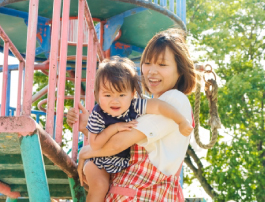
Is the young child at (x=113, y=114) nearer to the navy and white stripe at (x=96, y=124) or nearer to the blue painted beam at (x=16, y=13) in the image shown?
the navy and white stripe at (x=96, y=124)

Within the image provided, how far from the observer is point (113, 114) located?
1662 millimetres

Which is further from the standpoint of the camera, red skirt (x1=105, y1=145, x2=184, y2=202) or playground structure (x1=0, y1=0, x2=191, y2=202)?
red skirt (x1=105, y1=145, x2=184, y2=202)

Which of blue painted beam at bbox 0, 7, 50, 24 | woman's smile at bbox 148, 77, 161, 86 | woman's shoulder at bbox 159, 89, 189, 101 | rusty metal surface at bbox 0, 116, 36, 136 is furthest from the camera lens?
blue painted beam at bbox 0, 7, 50, 24

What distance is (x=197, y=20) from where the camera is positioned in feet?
40.3

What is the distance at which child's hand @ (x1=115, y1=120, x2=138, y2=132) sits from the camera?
1.63 metres

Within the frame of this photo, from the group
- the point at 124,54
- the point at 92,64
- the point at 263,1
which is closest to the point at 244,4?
the point at 263,1

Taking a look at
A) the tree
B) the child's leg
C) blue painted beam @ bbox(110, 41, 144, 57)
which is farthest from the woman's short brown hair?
the tree

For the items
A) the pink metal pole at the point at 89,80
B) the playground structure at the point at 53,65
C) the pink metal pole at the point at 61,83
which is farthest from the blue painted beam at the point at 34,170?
the pink metal pole at the point at 89,80

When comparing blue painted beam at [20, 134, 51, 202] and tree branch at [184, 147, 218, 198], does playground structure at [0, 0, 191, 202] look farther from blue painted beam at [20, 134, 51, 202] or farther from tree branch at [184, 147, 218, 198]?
tree branch at [184, 147, 218, 198]

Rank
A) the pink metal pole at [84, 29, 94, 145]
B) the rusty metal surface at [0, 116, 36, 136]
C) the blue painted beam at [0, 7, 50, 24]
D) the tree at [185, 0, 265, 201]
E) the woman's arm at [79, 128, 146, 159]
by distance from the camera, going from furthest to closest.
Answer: the tree at [185, 0, 265, 201]
the blue painted beam at [0, 7, 50, 24]
the pink metal pole at [84, 29, 94, 145]
the woman's arm at [79, 128, 146, 159]
the rusty metal surface at [0, 116, 36, 136]

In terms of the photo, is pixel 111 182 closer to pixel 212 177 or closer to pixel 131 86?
pixel 131 86

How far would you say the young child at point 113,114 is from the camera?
1.65 meters

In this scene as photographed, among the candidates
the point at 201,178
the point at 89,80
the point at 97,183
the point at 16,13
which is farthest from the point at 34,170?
the point at 201,178

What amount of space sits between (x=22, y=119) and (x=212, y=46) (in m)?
10.6
